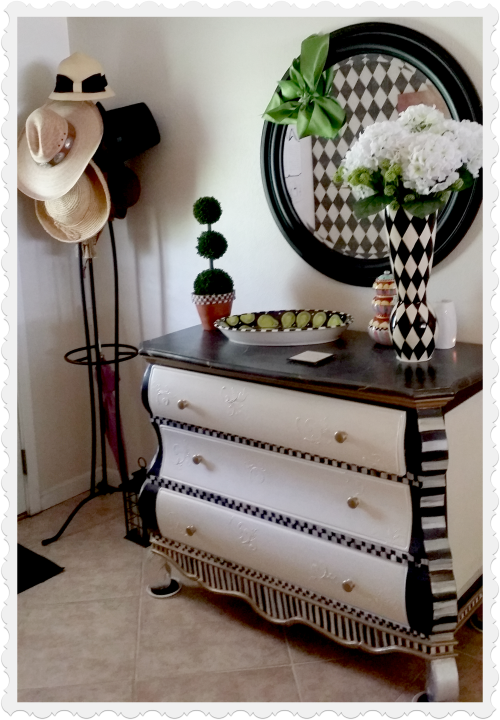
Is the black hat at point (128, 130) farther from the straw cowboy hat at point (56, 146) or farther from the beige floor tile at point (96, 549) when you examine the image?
the beige floor tile at point (96, 549)

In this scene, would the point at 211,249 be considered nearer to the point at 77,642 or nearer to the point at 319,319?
the point at 319,319

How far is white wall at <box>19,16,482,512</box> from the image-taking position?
2104 millimetres

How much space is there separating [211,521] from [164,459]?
256 millimetres

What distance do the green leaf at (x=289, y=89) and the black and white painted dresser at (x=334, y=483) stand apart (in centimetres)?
76

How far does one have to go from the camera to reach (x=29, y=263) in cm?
271

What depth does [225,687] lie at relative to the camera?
5.97ft

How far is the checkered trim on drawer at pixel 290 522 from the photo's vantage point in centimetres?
165

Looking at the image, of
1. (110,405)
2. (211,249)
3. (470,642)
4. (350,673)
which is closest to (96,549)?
(110,405)

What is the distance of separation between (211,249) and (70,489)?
1387mm

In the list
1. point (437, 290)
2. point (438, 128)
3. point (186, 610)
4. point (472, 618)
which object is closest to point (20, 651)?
point (186, 610)

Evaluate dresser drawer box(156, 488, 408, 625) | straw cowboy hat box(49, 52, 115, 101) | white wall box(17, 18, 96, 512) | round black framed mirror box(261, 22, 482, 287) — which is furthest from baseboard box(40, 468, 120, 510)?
straw cowboy hat box(49, 52, 115, 101)

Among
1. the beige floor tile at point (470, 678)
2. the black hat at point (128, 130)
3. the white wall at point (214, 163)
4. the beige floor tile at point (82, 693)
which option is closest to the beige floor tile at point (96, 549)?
the beige floor tile at point (82, 693)

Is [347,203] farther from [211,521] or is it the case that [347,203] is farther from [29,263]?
[29,263]

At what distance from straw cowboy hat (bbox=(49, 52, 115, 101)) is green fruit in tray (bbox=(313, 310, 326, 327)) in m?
1.07
